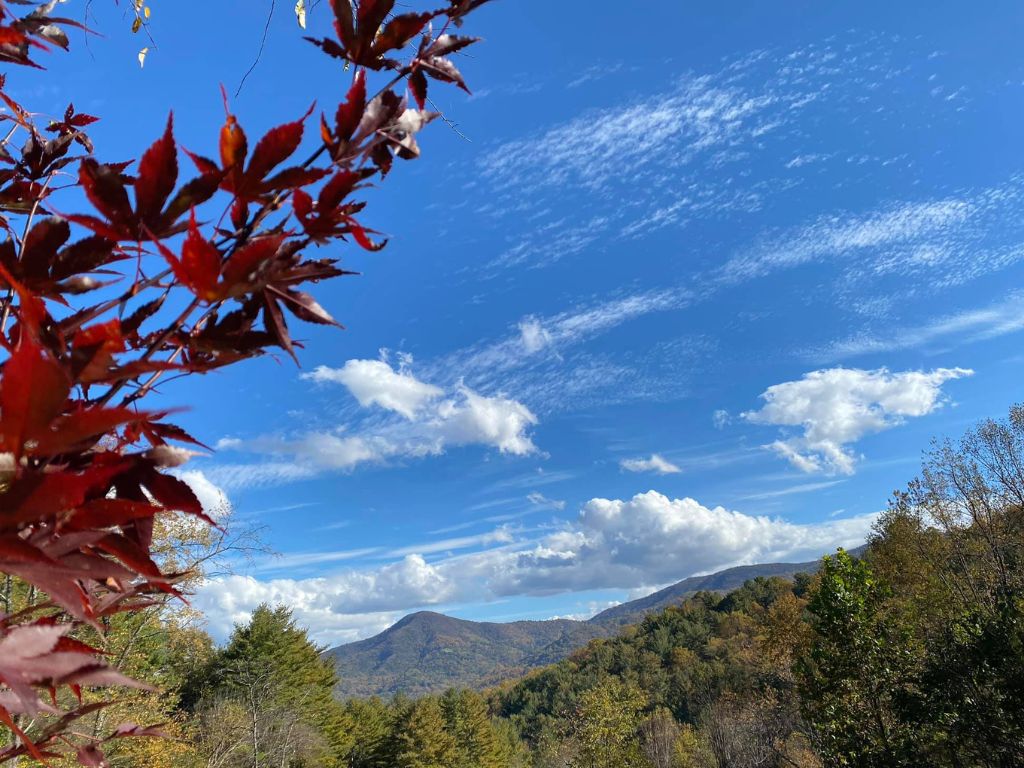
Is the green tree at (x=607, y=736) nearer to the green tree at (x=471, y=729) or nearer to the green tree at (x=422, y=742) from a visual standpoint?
the green tree at (x=422, y=742)

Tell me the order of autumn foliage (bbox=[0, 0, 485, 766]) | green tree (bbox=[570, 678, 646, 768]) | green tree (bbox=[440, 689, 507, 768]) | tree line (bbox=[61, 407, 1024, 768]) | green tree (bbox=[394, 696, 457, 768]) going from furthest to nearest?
green tree (bbox=[440, 689, 507, 768]), green tree (bbox=[394, 696, 457, 768]), green tree (bbox=[570, 678, 646, 768]), tree line (bbox=[61, 407, 1024, 768]), autumn foliage (bbox=[0, 0, 485, 766])

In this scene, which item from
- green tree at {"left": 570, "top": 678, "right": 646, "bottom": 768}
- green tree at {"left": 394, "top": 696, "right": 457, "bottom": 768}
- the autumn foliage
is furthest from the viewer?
green tree at {"left": 394, "top": 696, "right": 457, "bottom": 768}

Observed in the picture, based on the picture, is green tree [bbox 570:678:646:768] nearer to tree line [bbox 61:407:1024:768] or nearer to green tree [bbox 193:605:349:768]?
tree line [bbox 61:407:1024:768]

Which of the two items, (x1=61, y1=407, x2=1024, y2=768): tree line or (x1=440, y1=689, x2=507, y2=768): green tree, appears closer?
(x1=61, y1=407, x2=1024, y2=768): tree line

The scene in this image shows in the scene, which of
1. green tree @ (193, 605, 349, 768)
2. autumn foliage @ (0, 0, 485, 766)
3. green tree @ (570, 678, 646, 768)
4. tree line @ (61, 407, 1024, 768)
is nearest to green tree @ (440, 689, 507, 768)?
tree line @ (61, 407, 1024, 768)

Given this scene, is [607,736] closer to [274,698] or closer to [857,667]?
[857,667]

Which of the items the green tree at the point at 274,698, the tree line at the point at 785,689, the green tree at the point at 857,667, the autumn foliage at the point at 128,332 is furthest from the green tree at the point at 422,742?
the autumn foliage at the point at 128,332

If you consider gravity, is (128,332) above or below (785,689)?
above

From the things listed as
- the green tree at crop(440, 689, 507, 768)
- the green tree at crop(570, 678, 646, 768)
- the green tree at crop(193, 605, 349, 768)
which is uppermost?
the green tree at crop(193, 605, 349, 768)

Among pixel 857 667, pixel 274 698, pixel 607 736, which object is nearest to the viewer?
pixel 857 667

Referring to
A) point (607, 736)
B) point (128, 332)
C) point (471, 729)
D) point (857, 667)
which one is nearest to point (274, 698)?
point (607, 736)

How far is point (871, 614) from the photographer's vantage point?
10.6 metres

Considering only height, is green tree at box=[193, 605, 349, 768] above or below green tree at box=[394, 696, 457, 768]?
above

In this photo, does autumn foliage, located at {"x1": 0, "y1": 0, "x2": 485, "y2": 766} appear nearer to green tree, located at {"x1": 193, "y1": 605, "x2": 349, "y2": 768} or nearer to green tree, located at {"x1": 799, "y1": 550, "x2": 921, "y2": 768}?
green tree, located at {"x1": 799, "y1": 550, "x2": 921, "y2": 768}
